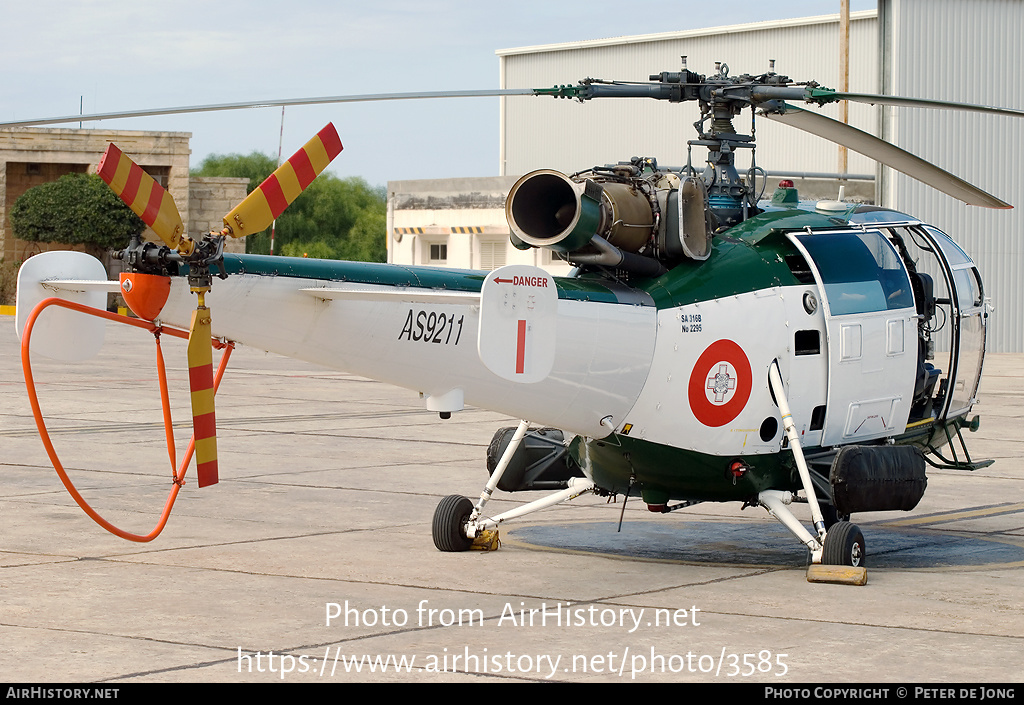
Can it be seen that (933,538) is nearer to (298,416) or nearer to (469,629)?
(469,629)

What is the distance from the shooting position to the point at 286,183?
7.83m

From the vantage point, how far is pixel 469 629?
25.5 feet

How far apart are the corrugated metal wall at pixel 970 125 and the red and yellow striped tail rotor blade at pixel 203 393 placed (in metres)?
36.6

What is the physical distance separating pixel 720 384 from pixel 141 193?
4.31 m

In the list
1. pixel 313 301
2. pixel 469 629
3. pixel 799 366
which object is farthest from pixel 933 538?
pixel 313 301

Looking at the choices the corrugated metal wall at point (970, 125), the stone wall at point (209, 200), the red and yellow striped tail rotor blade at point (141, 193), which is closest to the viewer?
the red and yellow striped tail rotor blade at point (141, 193)

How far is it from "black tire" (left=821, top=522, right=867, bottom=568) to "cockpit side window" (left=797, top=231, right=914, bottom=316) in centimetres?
161

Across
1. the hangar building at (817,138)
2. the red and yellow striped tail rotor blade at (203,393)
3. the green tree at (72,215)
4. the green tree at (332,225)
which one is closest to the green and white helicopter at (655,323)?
the red and yellow striped tail rotor blade at (203,393)

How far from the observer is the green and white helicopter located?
819 centimetres

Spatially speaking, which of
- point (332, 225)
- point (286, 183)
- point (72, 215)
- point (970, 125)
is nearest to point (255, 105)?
point (286, 183)

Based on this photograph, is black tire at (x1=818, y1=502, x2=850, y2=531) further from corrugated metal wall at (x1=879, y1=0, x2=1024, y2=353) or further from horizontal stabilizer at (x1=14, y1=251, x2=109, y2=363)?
corrugated metal wall at (x1=879, y1=0, x2=1024, y2=353)

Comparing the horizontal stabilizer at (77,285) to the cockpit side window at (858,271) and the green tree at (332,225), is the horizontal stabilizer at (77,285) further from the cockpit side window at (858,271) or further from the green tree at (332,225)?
the green tree at (332,225)

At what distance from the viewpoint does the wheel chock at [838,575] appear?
30.2ft

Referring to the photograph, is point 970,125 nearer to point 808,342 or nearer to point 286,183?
point 808,342
